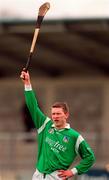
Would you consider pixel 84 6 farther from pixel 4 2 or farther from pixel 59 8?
pixel 4 2

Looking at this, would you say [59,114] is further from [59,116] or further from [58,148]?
[58,148]

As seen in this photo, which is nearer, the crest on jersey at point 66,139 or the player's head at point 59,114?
the player's head at point 59,114

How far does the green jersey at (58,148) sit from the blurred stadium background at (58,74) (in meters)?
6.96

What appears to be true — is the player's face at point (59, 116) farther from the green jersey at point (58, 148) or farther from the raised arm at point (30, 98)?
the raised arm at point (30, 98)

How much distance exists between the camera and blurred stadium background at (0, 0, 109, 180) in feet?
64.8

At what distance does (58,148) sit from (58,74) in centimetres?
1538

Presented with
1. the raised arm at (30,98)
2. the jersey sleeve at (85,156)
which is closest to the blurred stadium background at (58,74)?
the jersey sleeve at (85,156)

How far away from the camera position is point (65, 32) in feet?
68.1

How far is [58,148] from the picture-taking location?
33.4 ft

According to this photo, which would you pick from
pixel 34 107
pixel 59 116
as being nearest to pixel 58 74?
pixel 34 107

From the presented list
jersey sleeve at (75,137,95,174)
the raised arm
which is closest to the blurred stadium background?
jersey sleeve at (75,137,95,174)

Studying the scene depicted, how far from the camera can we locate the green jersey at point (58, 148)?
10.2m

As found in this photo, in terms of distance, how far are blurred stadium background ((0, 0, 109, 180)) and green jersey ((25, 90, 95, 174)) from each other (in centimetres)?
696

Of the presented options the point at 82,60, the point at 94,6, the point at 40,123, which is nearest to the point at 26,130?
the point at 82,60
